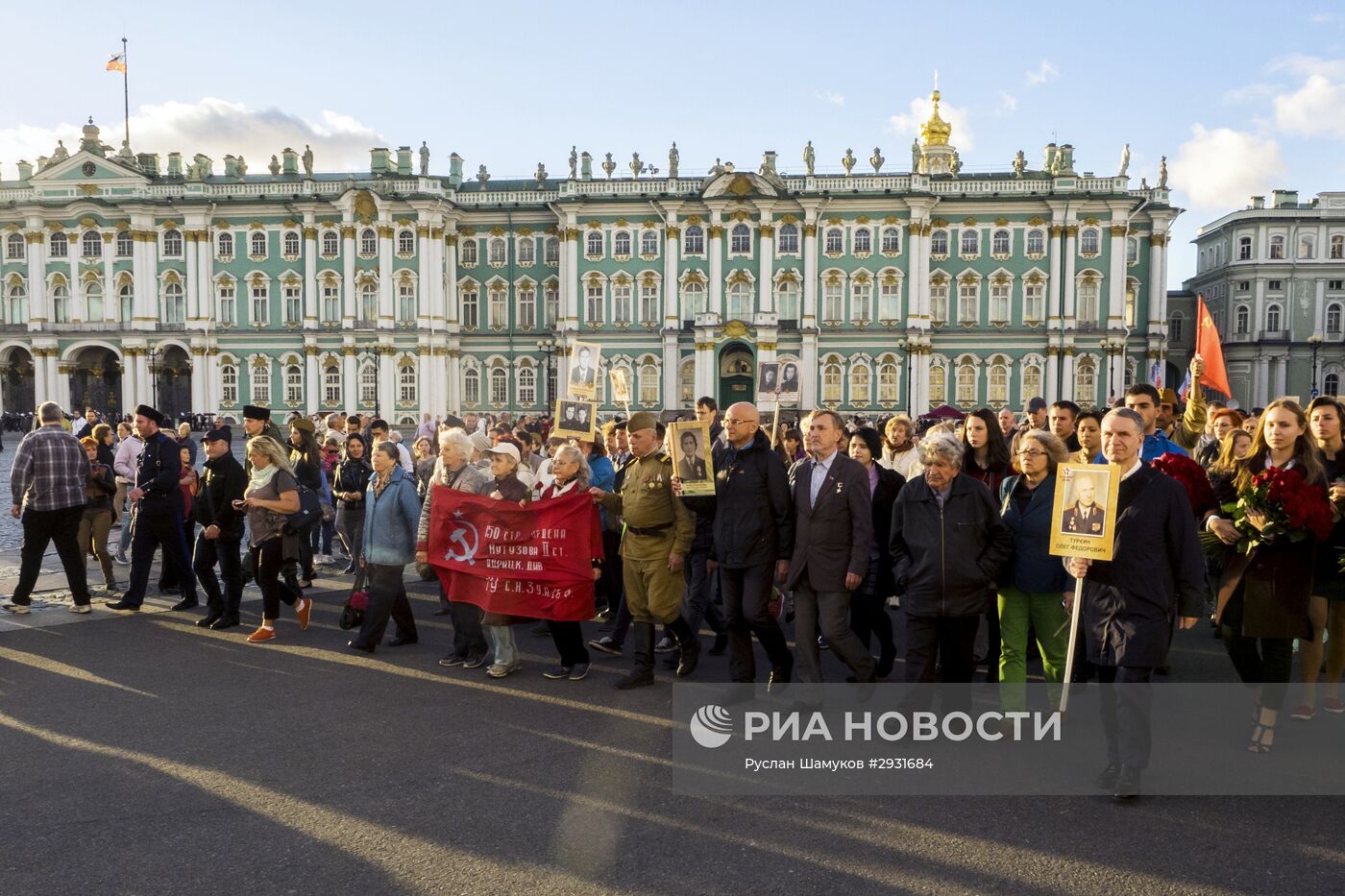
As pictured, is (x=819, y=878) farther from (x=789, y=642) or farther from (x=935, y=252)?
(x=935, y=252)

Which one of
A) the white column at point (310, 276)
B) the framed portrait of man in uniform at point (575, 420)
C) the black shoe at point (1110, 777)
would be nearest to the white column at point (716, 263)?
the white column at point (310, 276)

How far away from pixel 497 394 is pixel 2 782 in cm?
4726

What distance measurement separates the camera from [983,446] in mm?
7902

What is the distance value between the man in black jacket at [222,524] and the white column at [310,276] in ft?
142

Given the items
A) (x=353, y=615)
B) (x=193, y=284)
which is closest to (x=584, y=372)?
(x=353, y=615)

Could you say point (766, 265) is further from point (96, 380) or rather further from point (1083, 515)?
point (1083, 515)

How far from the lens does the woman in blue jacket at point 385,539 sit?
8984 mm

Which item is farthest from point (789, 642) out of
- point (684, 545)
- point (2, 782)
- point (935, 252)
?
point (935, 252)

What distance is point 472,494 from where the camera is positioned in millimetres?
8836

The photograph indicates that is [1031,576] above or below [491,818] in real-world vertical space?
above

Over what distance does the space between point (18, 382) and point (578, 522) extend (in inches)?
2297

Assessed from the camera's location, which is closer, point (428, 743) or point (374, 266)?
point (428, 743)

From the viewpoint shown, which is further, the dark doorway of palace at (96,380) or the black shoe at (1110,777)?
the dark doorway of palace at (96,380)

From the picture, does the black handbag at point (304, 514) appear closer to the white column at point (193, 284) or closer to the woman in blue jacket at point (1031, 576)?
the woman in blue jacket at point (1031, 576)
